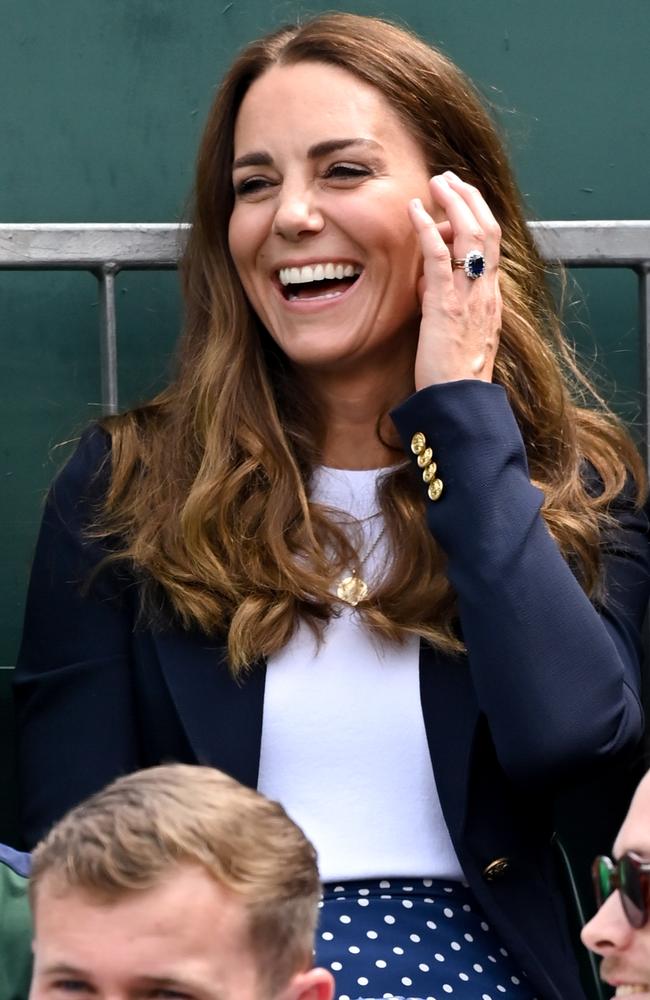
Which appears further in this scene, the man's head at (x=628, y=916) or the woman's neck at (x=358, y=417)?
the woman's neck at (x=358, y=417)

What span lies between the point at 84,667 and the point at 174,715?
0.15 metres

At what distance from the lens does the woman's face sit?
296 cm

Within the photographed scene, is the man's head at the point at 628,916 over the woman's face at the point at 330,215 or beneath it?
beneath

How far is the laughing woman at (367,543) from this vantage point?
2.66 meters

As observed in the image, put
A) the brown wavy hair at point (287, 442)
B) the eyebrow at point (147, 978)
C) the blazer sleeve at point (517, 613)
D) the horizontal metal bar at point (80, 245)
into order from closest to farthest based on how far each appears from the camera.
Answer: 1. the eyebrow at point (147, 978)
2. the blazer sleeve at point (517, 613)
3. the brown wavy hair at point (287, 442)
4. the horizontal metal bar at point (80, 245)

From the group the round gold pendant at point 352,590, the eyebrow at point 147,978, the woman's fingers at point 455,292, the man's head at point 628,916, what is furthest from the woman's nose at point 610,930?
the woman's fingers at point 455,292

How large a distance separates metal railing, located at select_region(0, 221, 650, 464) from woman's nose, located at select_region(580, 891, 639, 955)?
4.76 feet

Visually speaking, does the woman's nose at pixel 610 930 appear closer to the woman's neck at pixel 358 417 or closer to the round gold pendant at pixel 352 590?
the round gold pendant at pixel 352 590

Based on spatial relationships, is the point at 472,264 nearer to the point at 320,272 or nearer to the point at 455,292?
the point at 455,292

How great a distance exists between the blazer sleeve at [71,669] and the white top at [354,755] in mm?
226

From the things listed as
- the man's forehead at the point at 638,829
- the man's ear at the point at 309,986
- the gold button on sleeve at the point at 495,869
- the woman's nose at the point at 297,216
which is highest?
the woman's nose at the point at 297,216

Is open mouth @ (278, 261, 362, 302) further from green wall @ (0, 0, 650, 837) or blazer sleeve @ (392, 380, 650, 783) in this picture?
green wall @ (0, 0, 650, 837)

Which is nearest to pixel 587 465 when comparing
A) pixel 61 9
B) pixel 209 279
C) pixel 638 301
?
pixel 638 301

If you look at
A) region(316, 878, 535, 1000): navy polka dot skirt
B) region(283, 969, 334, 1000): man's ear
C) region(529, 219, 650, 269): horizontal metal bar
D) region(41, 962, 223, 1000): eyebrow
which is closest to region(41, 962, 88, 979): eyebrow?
region(41, 962, 223, 1000): eyebrow
